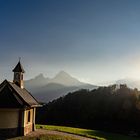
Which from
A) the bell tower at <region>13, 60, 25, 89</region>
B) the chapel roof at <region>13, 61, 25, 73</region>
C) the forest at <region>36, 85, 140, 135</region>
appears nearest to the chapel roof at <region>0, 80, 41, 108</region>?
the bell tower at <region>13, 60, 25, 89</region>

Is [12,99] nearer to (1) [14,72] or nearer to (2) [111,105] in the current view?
(1) [14,72]

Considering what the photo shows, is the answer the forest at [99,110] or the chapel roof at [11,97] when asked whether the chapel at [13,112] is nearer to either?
the chapel roof at [11,97]

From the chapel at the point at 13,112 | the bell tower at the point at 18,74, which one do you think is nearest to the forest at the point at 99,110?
the bell tower at the point at 18,74

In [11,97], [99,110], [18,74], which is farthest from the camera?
[99,110]

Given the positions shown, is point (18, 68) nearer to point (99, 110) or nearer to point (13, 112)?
point (13, 112)

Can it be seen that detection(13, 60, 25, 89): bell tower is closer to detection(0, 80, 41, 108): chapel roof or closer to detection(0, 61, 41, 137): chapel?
detection(0, 80, 41, 108): chapel roof

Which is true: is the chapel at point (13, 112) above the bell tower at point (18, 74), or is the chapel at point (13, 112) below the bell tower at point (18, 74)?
below

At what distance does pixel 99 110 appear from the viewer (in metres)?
71.4

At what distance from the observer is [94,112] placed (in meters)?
71.4

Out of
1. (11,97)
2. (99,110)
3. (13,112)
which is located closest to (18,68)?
(11,97)

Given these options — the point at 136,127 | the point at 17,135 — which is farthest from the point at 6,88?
the point at 136,127

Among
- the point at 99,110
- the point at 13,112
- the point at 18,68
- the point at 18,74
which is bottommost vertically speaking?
the point at 13,112

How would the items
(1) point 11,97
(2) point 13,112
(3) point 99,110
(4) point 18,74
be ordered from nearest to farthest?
1. (2) point 13,112
2. (1) point 11,97
3. (4) point 18,74
4. (3) point 99,110

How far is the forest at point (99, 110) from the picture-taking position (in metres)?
64.1
